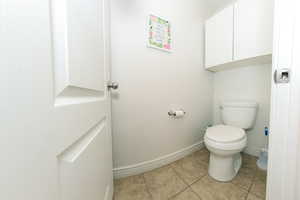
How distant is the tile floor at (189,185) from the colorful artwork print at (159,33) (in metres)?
1.31

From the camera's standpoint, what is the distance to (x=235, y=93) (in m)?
1.49

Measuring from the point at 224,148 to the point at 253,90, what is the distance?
0.92 meters

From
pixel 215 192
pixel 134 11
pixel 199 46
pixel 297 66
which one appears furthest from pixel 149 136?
pixel 199 46

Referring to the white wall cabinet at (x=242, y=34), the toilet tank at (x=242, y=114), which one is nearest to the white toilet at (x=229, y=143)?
the toilet tank at (x=242, y=114)

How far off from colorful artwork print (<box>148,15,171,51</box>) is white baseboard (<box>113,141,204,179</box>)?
1.21 metres

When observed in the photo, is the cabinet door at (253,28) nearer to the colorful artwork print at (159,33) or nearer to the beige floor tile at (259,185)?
the colorful artwork print at (159,33)

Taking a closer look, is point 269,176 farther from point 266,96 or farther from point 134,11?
point 134,11

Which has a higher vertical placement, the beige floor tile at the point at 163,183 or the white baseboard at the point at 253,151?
the white baseboard at the point at 253,151

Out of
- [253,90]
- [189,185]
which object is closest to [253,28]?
[253,90]

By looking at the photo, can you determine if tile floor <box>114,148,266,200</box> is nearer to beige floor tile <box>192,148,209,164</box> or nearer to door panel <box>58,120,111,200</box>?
beige floor tile <box>192,148,209,164</box>

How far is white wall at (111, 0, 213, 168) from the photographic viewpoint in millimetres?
1046

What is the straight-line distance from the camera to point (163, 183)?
1.01 metres

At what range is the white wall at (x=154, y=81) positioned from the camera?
3.43 ft

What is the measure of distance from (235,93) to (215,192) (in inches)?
46.7
